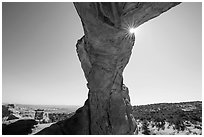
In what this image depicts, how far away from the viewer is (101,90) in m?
9.59

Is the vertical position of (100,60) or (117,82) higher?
(100,60)

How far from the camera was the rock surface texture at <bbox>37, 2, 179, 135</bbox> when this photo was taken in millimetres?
6891

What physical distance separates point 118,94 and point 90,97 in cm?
156

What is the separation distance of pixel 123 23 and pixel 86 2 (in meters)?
1.65

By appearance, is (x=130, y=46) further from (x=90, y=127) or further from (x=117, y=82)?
(x=90, y=127)

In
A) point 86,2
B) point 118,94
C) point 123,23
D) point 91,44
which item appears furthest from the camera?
point 118,94

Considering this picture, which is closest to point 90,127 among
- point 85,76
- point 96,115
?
point 96,115

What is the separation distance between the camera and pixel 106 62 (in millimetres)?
9289

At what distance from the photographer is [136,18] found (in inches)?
282

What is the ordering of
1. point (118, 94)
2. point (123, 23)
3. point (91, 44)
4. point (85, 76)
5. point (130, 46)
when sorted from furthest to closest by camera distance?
→ point (85, 76) → point (118, 94) → point (130, 46) → point (91, 44) → point (123, 23)

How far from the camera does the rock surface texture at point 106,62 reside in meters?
6.89

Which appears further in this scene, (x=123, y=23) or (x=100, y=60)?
(x=100, y=60)

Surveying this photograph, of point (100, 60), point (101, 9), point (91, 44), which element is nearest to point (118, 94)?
point (100, 60)

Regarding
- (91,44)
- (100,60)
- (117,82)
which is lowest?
(117,82)
